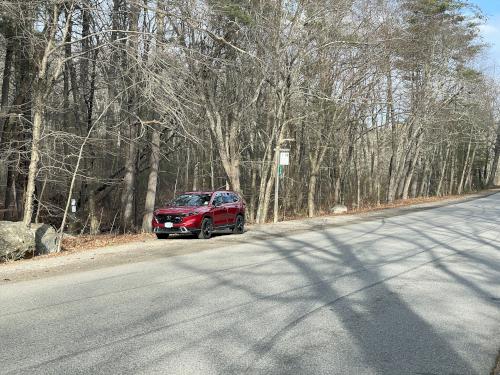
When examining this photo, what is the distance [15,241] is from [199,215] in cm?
597

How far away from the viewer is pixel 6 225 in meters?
14.0

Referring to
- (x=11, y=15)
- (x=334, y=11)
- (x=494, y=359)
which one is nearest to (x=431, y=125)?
(x=334, y=11)

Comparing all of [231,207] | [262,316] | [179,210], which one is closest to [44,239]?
[179,210]

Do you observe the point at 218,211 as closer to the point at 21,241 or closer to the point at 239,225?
the point at 239,225

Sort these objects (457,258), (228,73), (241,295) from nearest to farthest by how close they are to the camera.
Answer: (241,295) < (457,258) < (228,73)

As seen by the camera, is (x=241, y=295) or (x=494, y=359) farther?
(x=241, y=295)

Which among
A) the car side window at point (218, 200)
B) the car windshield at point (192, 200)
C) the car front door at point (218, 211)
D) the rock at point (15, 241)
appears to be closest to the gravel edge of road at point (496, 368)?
the rock at point (15, 241)

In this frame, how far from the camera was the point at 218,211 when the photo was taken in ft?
60.6

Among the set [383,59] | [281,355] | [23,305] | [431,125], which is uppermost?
[383,59]

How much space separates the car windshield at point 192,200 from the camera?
18.3m

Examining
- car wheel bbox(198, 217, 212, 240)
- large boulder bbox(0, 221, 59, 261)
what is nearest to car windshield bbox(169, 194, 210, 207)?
car wheel bbox(198, 217, 212, 240)

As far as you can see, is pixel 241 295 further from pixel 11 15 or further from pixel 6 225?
pixel 11 15

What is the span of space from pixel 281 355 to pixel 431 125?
124 feet

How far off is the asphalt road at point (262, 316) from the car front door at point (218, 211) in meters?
5.48
